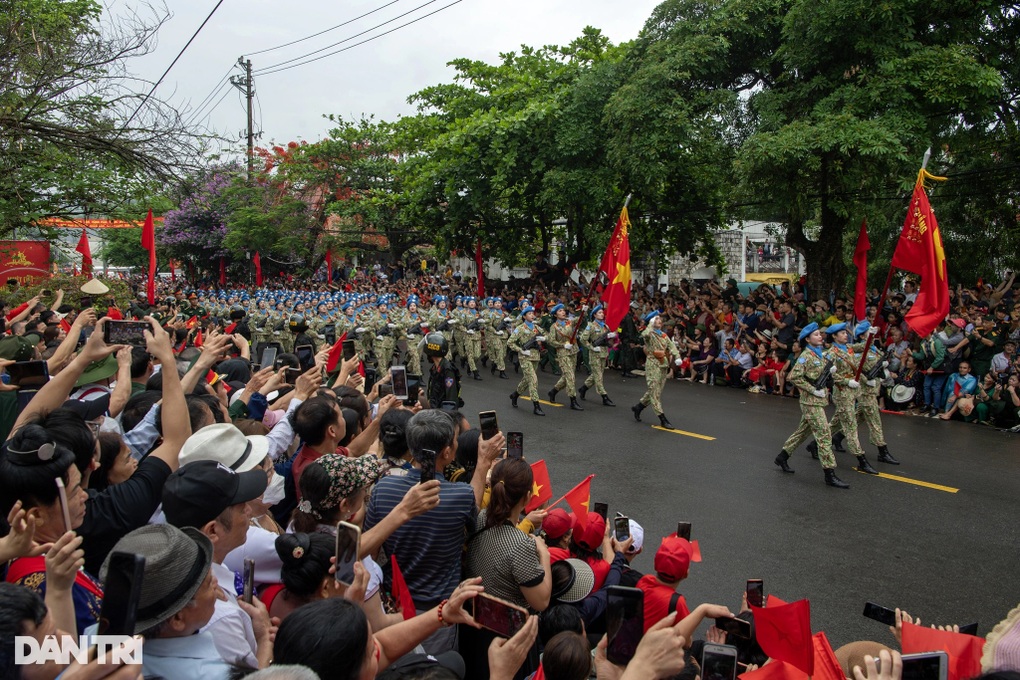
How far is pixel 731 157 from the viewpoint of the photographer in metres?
16.0

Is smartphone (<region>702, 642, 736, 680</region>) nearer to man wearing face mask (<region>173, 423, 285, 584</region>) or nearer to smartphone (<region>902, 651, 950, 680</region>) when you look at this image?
smartphone (<region>902, 651, 950, 680</region>)

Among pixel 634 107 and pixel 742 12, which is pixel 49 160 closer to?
pixel 634 107

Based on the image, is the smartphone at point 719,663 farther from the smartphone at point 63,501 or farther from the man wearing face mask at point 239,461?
the smartphone at point 63,501

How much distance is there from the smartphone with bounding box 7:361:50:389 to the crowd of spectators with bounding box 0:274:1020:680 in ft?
0.17

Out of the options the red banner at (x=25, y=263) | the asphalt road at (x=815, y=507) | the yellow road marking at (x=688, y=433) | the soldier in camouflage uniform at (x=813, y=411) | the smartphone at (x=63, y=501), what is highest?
the red banner at (x=25, y=263)

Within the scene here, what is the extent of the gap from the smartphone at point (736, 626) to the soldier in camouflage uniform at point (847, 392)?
274 inches

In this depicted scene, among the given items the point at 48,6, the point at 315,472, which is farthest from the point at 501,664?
the point at 48,6

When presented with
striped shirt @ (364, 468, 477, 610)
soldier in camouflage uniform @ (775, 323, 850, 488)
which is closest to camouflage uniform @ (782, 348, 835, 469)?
soldier in camouflage uniform @ (775, 323, 850, 488)

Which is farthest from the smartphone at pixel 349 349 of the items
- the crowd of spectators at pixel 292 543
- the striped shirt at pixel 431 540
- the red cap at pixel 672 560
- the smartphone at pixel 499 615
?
the smartphone at pixel 499 615

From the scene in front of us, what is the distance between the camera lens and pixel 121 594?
5.57 feet

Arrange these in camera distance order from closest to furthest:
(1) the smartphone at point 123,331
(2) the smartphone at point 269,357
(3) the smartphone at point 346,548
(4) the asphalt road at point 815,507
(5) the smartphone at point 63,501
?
1. (3) the smartphone at point 346,548
2. (5) the smartphone at point 63,501
3. (1) the smartphone at point 123,331
4. (4) the asphalt road at point 815,507
5. (2) the smartphone at point 269,357

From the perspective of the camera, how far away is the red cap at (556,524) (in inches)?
153

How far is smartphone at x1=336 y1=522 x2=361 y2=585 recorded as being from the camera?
241 cm

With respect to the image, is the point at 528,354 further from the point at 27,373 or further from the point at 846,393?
the point at 27,373
